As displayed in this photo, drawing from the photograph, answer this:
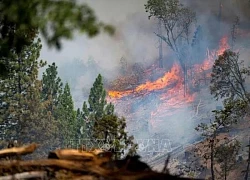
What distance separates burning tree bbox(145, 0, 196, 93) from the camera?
5541 centimetres

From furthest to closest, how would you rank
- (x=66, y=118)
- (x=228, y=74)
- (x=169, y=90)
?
(x=169, y=90) < (x=66, y=118) < (x=228, y=74)

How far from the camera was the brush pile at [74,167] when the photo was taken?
4.51 meters

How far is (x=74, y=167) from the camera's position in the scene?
4.70m

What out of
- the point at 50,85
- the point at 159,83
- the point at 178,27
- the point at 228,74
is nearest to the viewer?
the point at 228,74

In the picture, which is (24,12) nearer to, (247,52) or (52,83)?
(52,83)

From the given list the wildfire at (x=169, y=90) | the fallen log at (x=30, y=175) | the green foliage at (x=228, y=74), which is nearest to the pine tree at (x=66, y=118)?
the green foliage at (x=228, y=74)

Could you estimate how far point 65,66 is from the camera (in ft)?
207

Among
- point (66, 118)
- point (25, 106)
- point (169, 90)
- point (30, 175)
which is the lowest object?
point (30, 175)

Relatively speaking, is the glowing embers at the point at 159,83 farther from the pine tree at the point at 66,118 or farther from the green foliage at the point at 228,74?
the green foliage at the point at 228,74

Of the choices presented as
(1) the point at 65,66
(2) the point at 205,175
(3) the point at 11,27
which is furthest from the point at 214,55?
(3) the point at 11,27

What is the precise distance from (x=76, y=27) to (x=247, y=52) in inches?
2052

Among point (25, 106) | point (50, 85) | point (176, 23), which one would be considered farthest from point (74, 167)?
point (176, 23)

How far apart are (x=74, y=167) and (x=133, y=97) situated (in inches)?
2259

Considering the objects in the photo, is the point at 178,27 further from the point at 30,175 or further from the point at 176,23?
the point at 30,175
